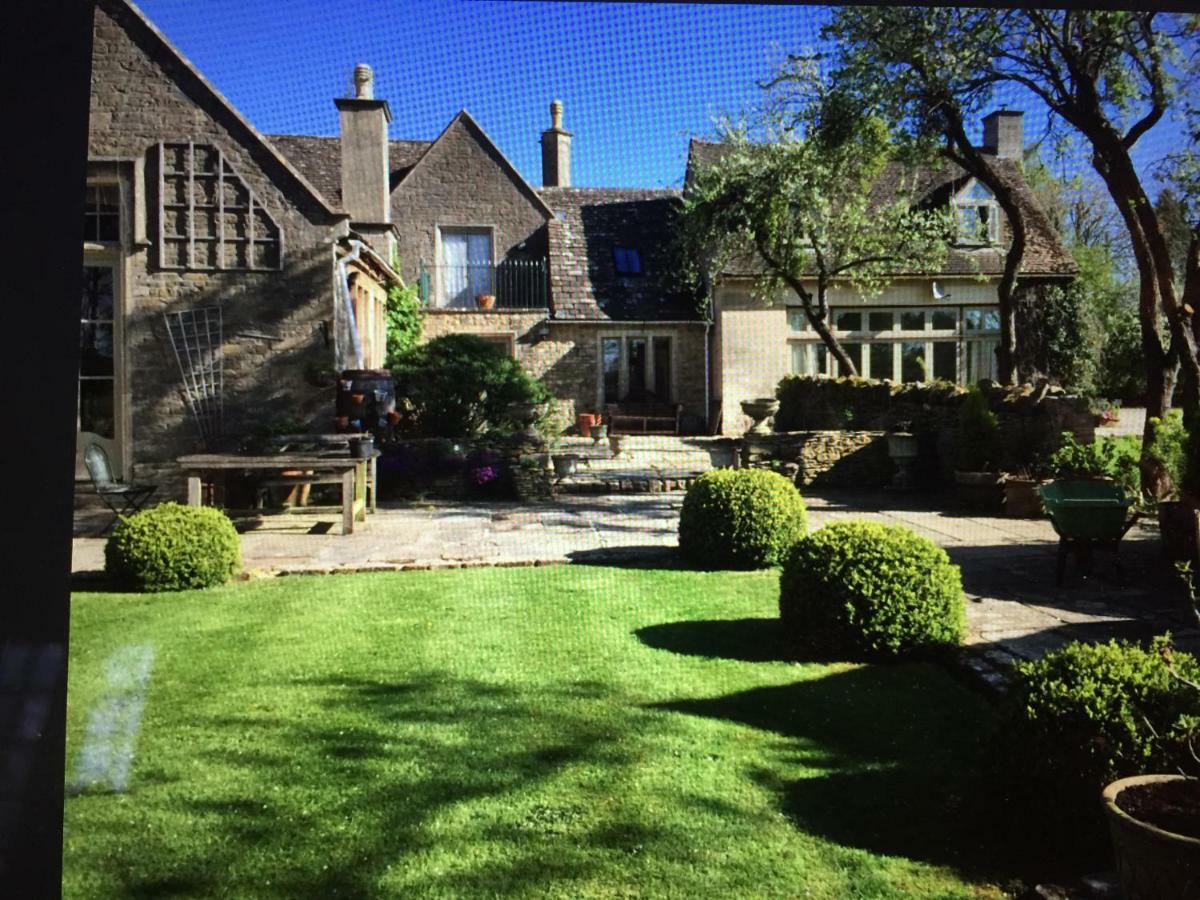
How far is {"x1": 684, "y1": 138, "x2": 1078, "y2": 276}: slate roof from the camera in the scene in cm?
1770

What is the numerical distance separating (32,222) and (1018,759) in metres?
2.66

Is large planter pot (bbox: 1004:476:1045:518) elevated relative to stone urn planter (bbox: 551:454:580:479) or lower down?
lower down

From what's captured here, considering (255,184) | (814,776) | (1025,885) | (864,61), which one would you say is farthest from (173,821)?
(864,61)

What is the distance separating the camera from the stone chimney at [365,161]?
12.0m

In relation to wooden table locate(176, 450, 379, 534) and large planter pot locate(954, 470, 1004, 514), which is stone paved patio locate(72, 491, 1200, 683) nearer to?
wooden table locate(176, 450, 379, 534)

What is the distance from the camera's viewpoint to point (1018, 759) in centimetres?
265

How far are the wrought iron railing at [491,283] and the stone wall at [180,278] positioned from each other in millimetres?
9007

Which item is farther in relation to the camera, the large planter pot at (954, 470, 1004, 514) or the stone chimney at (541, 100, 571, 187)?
the stone chimney at (541, 100, 571, 187)

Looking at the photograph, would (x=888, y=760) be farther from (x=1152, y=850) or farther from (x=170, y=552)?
(x=170, y=552)

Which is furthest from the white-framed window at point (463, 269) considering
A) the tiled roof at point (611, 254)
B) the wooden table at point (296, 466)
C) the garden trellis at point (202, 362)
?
the wooden table at point (296, 466)

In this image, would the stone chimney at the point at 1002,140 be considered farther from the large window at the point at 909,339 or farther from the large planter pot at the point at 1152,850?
the large planter pot at the point at 1152,850

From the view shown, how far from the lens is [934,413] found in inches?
493

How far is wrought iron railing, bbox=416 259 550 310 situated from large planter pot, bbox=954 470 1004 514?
10.8 metres

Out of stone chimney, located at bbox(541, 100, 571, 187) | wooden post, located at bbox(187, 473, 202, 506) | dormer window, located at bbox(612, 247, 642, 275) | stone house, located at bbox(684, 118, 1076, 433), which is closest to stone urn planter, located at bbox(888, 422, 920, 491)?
stone house, located at bbox(684, 118, 1076, 433)
